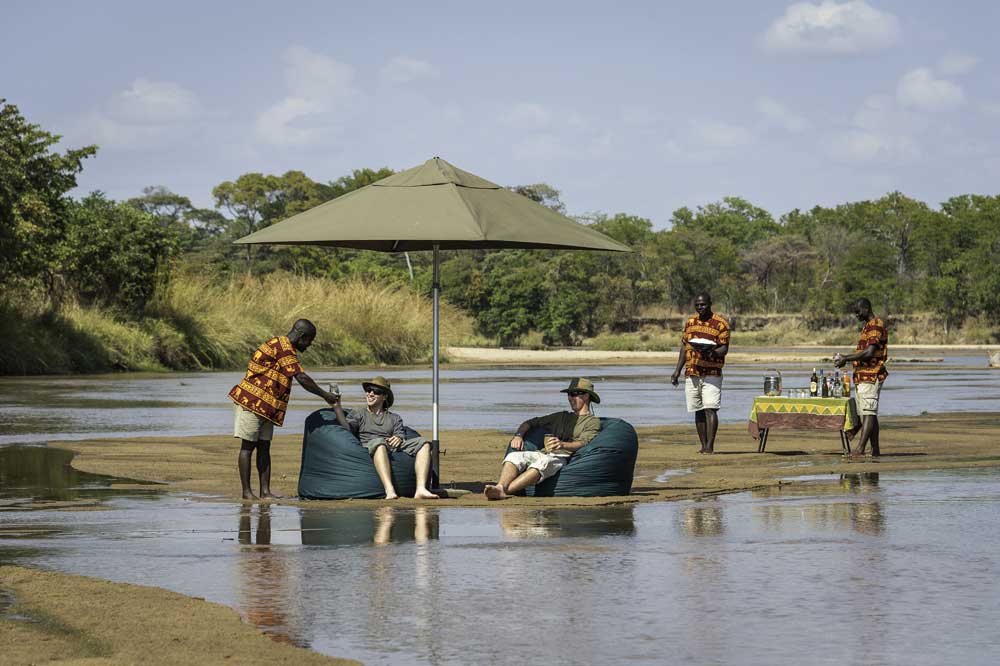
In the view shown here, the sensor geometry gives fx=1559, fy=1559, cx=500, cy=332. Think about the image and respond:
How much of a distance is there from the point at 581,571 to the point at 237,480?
271 inches

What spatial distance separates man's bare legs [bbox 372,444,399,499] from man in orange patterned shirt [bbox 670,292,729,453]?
19.4 ft

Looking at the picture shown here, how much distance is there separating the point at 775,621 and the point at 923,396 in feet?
89.0

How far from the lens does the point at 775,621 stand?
8.08m

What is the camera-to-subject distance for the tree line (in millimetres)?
49188

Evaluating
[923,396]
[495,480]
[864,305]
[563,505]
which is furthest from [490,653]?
[923,396]

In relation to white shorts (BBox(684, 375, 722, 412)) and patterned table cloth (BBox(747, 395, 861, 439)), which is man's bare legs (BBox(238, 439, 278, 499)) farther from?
patterned table cloth (BBox(747, 395, 861, 439))

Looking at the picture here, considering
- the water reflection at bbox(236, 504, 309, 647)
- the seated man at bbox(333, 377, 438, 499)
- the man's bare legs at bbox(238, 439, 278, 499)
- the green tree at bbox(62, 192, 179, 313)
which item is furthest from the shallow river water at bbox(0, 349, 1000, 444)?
the water reflection at bbox(236, 504, 309, 647)

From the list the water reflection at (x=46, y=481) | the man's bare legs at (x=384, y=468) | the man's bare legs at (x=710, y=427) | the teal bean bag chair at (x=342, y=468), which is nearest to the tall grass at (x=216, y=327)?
the water reflection at (x=46, y=481)

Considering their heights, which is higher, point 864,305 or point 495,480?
point 864,305

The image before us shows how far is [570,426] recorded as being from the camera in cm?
1395

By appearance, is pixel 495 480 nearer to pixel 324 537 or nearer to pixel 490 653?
pixel 324 537

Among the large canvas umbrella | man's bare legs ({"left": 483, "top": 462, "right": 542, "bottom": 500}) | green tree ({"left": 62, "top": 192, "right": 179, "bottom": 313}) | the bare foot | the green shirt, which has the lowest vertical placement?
the bare foot

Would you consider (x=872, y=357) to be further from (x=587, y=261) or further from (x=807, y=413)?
(x=587, y=261)

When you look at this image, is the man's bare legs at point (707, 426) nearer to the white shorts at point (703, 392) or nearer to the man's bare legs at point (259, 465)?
the white shorts at point (703, 392)
